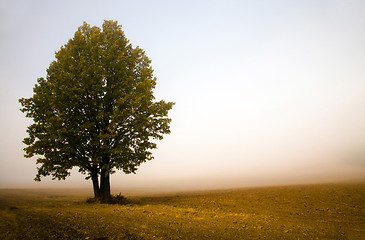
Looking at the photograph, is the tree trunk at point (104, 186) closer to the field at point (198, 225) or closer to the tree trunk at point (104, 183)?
the tree trunk at point (104, 183)

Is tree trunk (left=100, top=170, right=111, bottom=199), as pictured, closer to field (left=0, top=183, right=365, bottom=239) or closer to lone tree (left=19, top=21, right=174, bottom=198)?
lone tree (left=19, top=21, right=174, bottom=198)

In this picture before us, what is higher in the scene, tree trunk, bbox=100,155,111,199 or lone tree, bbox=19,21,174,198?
lone tree, bbox=19,21,174,198

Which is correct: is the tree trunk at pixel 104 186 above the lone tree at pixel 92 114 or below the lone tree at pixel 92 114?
below

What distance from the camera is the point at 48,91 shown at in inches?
792

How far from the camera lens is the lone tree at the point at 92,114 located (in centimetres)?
1839

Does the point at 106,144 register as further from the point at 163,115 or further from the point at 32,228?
the point at 32,228

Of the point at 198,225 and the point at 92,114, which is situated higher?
the point at 92,114

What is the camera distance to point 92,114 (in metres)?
20.2

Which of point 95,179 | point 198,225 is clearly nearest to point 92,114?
point 95,179

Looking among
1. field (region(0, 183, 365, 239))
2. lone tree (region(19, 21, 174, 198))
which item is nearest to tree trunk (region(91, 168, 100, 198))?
lone tree (region(19, 21, 174, 198))

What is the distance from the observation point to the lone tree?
1839cm

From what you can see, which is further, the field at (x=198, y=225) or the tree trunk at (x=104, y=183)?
the tree trunk at (x=104, y=183)

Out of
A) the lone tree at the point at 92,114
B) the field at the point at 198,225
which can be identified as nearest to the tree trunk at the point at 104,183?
the lone tree at the point at 92,114

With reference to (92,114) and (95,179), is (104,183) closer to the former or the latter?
(95,179)
